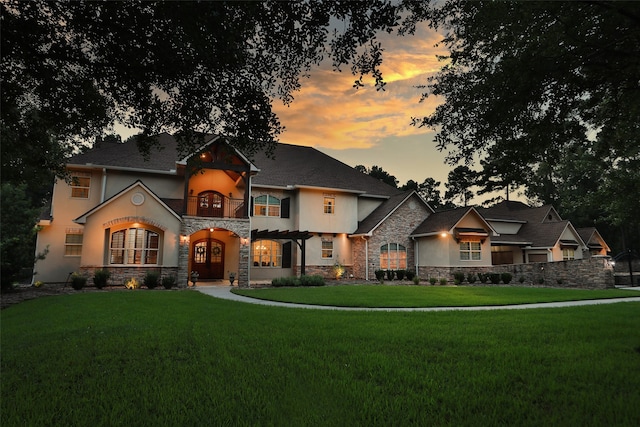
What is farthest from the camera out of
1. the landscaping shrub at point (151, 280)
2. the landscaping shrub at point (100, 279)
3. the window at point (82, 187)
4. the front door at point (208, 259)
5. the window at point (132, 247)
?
the front door at point (208, 259)

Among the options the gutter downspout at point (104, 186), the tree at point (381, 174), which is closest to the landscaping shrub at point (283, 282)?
the gutter downspout at point (104, 186)

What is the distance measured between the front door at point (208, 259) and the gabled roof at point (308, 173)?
4762 mm

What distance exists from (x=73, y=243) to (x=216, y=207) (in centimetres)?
768

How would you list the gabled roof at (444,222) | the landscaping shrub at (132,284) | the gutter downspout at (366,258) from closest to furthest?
the landscaping shrub at (132,284) < the gabled roof at (444,222) < the gutter downspout at (366,258)

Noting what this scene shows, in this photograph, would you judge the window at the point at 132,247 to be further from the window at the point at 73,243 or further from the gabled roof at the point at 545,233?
the gabled roof at the point at 545,233

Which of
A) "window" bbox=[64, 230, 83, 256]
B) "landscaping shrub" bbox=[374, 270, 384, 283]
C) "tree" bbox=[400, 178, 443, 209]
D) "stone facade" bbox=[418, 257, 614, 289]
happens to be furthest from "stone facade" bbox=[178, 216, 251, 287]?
"tree" bbox=[400, 178, 443, 209]

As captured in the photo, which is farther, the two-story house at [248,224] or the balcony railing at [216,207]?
the balcony railing at [216,207]

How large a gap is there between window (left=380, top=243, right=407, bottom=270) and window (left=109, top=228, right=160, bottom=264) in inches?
564

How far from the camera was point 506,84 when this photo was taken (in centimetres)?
614

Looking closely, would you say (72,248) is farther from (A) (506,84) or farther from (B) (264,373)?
(A) (506,84)

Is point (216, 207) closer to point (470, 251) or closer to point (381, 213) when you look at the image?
point (381, 213)

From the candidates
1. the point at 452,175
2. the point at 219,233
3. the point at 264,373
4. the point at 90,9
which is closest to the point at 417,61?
the point at 90,9

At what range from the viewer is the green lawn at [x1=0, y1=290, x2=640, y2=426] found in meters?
3.42

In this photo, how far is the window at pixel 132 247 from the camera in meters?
18.7
